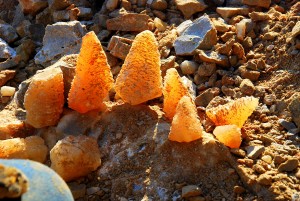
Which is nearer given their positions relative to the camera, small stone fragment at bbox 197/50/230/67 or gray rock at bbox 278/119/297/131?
gray rock at bbox 278/119/297/131

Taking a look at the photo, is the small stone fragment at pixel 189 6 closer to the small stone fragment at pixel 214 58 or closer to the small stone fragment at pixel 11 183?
the small stone fragment at pixel 214 58

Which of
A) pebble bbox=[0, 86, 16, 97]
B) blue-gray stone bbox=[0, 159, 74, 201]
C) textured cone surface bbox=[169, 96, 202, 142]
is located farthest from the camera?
pebble bbox=[0, 86, 16, 97]

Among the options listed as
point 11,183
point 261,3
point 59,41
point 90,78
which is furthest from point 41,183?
point 261,3

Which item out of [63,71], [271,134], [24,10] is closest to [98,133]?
[63,71]

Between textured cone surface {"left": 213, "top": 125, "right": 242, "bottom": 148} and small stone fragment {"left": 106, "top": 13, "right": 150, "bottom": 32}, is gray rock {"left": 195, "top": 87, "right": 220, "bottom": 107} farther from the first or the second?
small stone fragment {"left": 106, "top": 13, "right": 150, "bottom": 32}

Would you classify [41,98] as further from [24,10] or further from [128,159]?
[24,10]

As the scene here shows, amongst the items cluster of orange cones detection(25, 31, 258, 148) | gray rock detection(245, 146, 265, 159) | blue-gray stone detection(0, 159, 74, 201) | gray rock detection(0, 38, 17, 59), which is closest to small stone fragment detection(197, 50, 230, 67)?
cluster of orange cones detection(25, 31, 258, 148)
